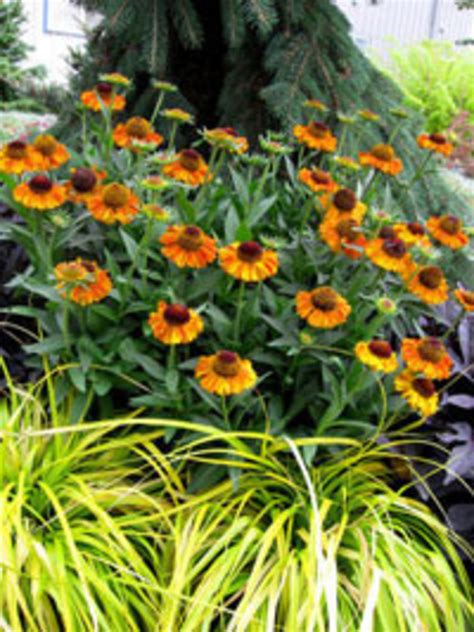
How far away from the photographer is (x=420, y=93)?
6.68 m

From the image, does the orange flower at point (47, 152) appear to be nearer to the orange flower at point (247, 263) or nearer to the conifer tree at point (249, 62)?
the orange flower at point (247, 263)

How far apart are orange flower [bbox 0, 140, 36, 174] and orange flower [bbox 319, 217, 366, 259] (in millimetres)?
540

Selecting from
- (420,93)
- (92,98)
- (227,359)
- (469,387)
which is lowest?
(420,93)

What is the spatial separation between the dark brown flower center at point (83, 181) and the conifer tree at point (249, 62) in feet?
2.14

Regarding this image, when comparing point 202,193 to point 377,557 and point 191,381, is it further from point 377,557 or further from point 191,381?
point 377,557

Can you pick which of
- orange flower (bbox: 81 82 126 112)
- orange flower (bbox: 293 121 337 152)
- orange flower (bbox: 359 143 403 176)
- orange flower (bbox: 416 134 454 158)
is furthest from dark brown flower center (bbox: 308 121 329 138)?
orange flower (bbox: 81 82 126 112)

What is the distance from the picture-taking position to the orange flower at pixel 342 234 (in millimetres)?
1297

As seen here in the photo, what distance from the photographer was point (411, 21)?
12.8 metres

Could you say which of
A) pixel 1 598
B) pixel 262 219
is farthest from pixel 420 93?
pixel 1 598

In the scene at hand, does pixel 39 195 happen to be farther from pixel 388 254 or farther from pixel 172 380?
pixel 388 254

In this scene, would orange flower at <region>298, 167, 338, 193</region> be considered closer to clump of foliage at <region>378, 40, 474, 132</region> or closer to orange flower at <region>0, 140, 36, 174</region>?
orange flower at <region>0, 140, 36, 174</region>

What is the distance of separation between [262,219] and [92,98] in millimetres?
454

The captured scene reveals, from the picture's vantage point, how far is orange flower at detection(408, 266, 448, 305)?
123cm

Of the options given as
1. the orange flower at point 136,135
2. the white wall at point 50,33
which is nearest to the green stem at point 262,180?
the orange flower at point 136,135
